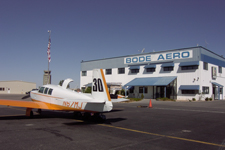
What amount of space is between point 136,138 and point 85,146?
2.17 meters

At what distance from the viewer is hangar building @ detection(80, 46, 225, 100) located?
3506 cm

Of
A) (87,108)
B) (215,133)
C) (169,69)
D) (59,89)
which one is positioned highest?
(169,69)

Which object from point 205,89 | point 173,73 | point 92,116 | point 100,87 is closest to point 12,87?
point 173,73

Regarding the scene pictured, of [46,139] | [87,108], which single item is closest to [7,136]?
[46,139]

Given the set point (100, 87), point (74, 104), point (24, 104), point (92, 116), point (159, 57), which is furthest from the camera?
point (159, 57)

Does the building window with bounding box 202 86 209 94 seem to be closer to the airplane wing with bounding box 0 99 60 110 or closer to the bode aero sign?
the bode aero sign

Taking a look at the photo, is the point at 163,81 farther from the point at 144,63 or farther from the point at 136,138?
the point at 136,138

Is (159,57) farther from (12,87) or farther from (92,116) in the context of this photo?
(12,87)

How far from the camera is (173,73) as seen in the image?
37.5 metres

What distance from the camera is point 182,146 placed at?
641cm

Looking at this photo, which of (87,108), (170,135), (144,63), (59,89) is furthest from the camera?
(144,63)

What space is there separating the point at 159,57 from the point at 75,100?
107ft

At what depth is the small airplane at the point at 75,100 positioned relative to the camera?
1014cm

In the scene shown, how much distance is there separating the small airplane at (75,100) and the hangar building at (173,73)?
25.2 metres
